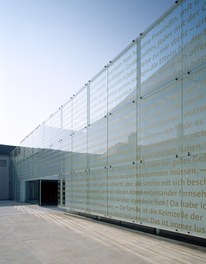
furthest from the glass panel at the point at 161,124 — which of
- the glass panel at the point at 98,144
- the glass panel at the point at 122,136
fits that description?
the glass panel at the point at 98,144

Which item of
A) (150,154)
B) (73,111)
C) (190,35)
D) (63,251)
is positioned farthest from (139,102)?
(73,111)

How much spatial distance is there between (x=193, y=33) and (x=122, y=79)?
3.51 m

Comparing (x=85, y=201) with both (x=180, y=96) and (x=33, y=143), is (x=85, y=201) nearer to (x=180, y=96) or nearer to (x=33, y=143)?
(x=180, y=96)

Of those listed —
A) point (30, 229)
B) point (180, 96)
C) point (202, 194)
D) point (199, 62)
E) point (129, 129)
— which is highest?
point (199, 62)

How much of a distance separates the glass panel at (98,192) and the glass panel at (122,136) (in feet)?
2.84

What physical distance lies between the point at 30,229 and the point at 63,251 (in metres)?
3.76

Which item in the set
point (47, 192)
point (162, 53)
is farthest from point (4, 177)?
point (162, 53)

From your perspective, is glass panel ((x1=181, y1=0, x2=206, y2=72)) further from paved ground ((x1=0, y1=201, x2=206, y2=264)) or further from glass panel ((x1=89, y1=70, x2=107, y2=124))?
glass panel ((x1=89, y1=70, x2=107, y2=124))

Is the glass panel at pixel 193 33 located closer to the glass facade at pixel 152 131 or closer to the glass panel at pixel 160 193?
the glass facade at pixel 152 131

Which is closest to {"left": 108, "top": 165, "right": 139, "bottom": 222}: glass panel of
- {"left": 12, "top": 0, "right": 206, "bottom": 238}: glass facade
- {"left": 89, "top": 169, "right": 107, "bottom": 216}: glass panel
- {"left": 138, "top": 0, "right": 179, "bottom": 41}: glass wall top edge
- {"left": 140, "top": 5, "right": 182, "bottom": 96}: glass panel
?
{"left": 12, "top": 0, "right": 206, "bottom": 238}: glass facade

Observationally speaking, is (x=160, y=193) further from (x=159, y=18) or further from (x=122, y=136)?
(x=159, y=18)

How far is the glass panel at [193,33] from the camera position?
21.9 feet

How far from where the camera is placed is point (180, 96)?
23.8 ft

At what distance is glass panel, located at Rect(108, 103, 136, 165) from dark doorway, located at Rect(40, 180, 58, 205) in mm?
12667
